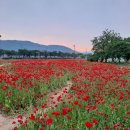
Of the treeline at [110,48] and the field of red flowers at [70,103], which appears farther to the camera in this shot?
the treeline at [110,48]

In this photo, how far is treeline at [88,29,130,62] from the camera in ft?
194

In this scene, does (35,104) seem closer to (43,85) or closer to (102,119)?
(43,85)

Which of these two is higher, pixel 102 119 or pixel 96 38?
pixel 96 38

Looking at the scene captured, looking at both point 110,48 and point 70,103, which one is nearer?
point 70,103

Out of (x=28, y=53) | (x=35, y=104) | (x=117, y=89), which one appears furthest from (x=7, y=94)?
(x=28, y=53)

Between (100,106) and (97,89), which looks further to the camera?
(97,89)

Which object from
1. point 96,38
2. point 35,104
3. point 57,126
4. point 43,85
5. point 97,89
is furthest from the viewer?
point 96,38

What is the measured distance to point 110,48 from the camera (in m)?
62.5

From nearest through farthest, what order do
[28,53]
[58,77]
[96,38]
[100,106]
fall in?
[100,106] → [58,77] → [96,38] → [28,53]

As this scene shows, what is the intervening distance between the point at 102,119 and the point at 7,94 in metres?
5.08

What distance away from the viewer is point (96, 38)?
81.4 meters

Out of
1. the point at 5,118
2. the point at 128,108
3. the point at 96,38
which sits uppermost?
the point at 96,38

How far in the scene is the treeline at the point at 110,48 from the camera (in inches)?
2323

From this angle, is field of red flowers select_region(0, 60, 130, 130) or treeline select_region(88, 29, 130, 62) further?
treeline select_region(88, 29, 130, 62)
